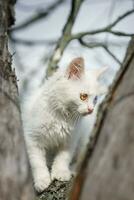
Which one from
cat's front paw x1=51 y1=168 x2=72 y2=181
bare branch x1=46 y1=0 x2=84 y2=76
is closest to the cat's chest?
cat's front paw x1=51 y1=168 x2=72 y2=181

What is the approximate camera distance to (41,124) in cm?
322

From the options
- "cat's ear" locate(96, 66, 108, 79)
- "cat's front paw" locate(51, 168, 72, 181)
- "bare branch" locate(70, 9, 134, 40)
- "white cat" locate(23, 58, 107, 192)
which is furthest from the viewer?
"bare branch" locate(70, 9, 134, 40)

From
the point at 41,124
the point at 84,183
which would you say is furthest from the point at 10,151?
the point at 41,124

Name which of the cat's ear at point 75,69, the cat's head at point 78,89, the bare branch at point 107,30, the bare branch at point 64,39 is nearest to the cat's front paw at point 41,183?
the cat's head at point 78,89

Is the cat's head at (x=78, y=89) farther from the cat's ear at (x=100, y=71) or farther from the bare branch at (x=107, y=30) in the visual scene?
the bare branch at (x=107, y=30)

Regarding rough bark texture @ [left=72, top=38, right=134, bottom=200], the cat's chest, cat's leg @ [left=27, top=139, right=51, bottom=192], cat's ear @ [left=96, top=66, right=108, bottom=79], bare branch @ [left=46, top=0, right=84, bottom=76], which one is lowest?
cat's leg @ [left=27, top=139, right=51, bottom=192]

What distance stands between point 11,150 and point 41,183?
4.17ft

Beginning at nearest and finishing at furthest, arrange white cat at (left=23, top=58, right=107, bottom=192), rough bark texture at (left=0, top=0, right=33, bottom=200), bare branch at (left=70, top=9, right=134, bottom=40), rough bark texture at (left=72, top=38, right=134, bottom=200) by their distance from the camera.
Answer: rough bark texture at (left=72, top=38, right=134, bottom=200)
rough bark texture at (left=0, top=0, right=33, bottom=200)
white cat at (left=23, top=58, right=107, bottom=192)
bare branch at (left=70, top=9, right=134, bottom=40)

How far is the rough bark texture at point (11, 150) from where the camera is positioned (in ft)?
5.30

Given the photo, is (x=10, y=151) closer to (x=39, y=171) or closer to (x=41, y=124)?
(x=39, y=171)

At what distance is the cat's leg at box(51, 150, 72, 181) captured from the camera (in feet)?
10.1

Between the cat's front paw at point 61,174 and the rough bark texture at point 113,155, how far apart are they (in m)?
1.52

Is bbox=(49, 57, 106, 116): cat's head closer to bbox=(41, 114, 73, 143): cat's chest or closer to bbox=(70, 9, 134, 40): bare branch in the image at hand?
bbox=(41, 114, 73, 143): cat's chest

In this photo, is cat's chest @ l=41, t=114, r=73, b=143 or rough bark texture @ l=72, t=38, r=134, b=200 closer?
→ rough bark texture @ l=72, t=38, r=134, b=200
